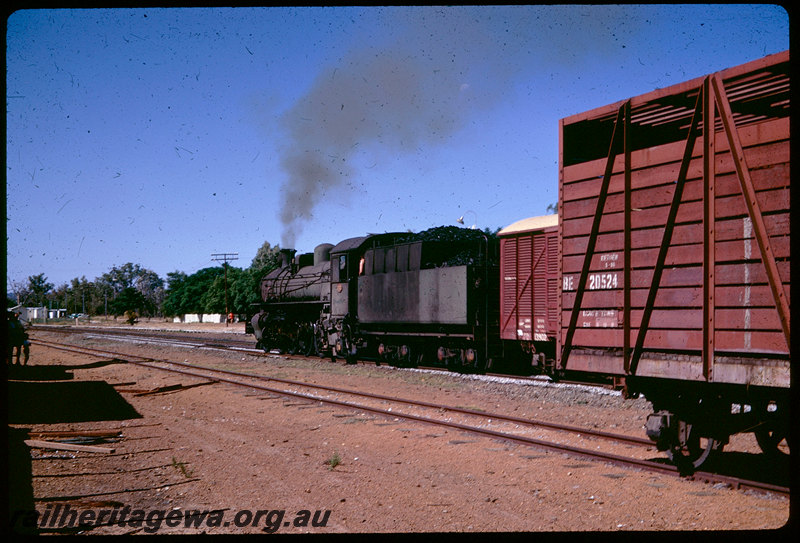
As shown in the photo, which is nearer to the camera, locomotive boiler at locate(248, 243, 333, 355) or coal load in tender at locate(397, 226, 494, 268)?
coal load in tender at locate(397, 226, 494, 268)

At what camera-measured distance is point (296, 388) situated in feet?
48.9

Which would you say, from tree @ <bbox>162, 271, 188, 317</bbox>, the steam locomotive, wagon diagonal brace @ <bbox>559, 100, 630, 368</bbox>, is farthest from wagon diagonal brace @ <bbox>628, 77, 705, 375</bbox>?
tree @ <bbox>162, 271, 188, 317</bbox>

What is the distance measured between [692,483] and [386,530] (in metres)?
3.47

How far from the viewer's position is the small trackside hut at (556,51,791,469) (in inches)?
219

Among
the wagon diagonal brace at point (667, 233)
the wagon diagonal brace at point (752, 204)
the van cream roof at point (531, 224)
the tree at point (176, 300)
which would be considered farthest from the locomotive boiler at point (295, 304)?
the tree at point (176, 300)

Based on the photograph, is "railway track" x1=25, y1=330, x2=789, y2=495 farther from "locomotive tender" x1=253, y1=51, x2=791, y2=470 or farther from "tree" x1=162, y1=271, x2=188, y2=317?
"tree" x1=162, y1=271, x2=188, y2=317

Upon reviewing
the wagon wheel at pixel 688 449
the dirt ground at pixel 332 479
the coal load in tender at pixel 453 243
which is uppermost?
the coal load in tender at pixel 453 243

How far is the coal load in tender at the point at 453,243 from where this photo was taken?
18250mm

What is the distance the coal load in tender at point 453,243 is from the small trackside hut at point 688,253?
1028cm

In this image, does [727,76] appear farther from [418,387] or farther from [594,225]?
[418,387]

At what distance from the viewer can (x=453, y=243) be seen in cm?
1892

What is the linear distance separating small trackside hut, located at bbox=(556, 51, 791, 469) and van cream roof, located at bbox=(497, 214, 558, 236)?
7.02 metres

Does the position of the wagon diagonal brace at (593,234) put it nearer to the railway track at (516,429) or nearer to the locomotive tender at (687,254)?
the locomotive tender at (687,254)

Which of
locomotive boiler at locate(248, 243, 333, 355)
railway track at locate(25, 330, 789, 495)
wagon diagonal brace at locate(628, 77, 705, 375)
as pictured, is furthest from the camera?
locomotive boiler at locate(248, 243, 333, 355)
